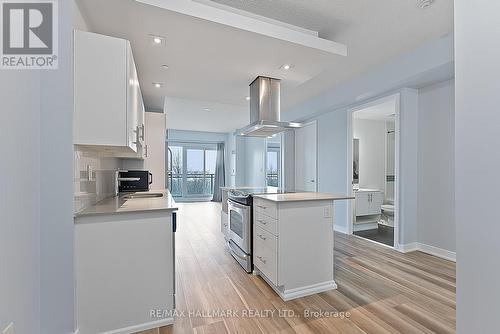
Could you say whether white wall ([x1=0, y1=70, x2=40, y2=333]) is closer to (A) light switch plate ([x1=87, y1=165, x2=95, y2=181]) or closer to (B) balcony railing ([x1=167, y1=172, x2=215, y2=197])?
(A) light switch plate ([x1=87, y1=165, x2=95, y2=181])

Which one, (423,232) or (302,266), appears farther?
(423,232)

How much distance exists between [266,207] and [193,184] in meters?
7.17

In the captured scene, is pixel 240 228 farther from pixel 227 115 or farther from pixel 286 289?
pixel 227 115

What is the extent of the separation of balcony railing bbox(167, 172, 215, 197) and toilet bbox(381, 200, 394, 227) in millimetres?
6088

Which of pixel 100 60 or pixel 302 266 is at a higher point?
pixel 100 60

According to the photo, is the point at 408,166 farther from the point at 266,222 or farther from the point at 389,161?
the point at 389,161

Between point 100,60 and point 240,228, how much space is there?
2.17 m

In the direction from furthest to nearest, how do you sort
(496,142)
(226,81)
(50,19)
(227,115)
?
1. (227,115)
2. (226,81)
3. (50,19)
4. (496,142)

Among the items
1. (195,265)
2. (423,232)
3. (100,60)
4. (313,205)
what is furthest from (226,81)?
(423,232)

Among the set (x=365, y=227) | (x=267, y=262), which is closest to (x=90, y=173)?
(x=267, y=262)

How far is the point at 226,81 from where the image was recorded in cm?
335

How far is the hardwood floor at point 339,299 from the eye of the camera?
5.83 ft

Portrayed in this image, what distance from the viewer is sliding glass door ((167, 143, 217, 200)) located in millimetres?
8891

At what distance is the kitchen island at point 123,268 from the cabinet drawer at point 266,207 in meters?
0.92
